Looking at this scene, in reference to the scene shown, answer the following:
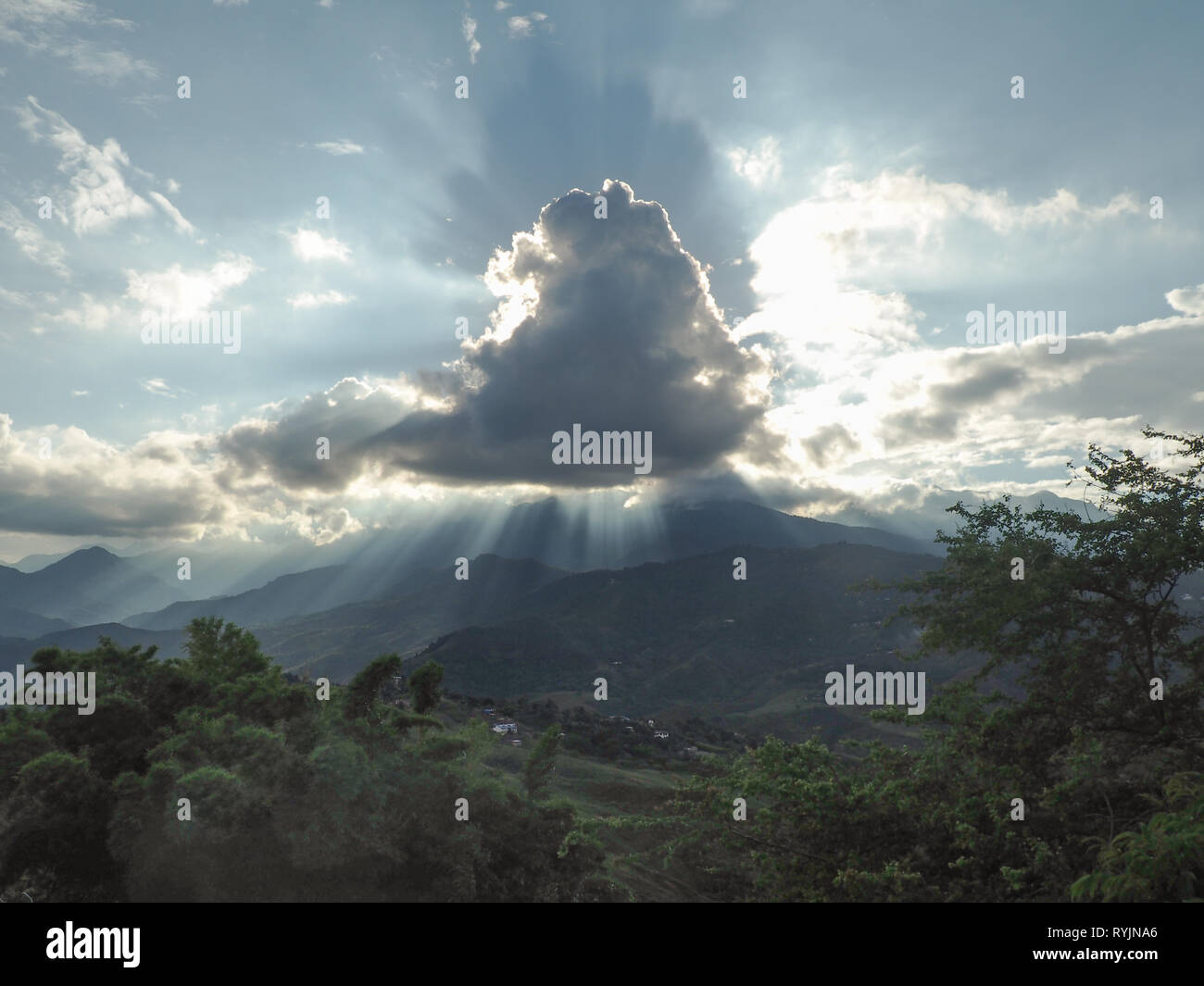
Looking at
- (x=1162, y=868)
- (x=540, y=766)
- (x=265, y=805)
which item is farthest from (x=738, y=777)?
(x=265, y=805)

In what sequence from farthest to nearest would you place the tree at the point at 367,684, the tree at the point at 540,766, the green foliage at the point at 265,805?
1. the tree at the point at 540,766
2. the tree at the point at 367,684
3. the green foliage at the point at 265,805

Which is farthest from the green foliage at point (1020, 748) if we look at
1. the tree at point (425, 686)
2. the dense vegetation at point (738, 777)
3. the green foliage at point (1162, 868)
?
the tree at point (425, 686)

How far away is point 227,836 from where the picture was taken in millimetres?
12766

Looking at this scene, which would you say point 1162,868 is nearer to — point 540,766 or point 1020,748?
point 1020,748

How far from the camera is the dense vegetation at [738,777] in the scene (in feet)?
42.9

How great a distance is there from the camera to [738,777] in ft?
54.0

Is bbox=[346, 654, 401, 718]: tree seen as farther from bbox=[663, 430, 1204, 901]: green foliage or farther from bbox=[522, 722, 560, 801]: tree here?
bbox=[663, 430, 1204, 901]: green foliage

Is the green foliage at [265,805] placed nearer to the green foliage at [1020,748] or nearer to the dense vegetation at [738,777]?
the dense vegetation at [738,777]

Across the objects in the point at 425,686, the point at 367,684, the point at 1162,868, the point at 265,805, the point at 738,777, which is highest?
the point at 367,684

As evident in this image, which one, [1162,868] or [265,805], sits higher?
[1162,868]

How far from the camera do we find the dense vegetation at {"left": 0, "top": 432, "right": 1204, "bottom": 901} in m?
13.1

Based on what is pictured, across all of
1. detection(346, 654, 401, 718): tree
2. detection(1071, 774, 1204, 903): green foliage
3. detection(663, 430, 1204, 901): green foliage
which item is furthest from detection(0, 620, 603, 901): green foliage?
detection(1071, 774, 1204, 903): green foliage
